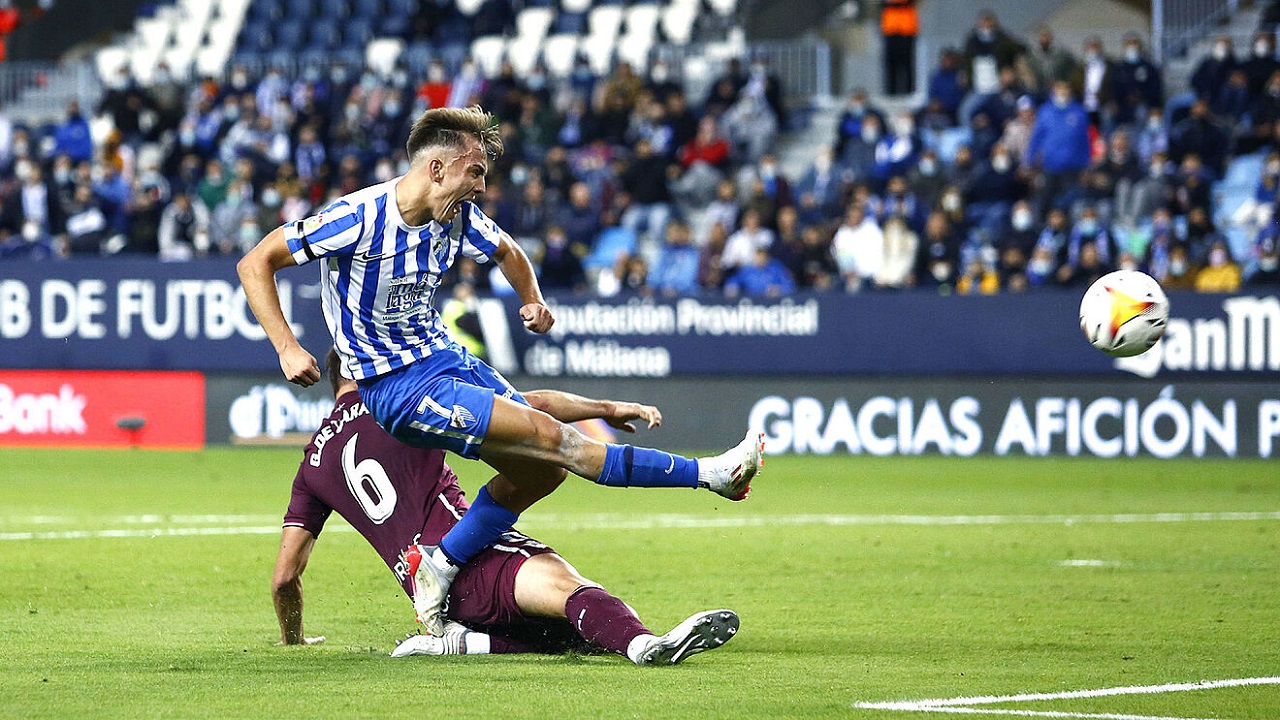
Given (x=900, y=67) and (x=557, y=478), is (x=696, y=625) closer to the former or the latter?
(x=557, y=478)

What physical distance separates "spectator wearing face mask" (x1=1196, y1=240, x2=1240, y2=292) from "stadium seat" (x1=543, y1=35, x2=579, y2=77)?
11989 millimetres

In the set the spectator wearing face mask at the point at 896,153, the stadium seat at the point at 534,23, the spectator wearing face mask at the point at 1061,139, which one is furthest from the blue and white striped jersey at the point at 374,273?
the stadium seat at the point at 534,23

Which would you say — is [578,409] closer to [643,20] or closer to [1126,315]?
[1126,315]

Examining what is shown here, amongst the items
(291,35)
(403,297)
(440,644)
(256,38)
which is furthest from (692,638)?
(256,38)

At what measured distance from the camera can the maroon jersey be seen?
24.5 ft

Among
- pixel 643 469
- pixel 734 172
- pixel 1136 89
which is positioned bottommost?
pixel 643 469

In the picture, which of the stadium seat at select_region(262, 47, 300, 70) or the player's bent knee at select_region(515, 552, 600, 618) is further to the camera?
the stadium seat at select_region(262, 47, 300, 70)

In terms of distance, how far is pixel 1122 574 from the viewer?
→ 1020cm

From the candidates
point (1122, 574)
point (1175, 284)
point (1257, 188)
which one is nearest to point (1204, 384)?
point (1175, 284)

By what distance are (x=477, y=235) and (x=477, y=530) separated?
1164mm

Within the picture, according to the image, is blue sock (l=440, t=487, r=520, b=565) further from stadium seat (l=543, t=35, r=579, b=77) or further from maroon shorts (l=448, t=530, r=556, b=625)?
stadium seat (l=543, t=35, r=579, b=77)

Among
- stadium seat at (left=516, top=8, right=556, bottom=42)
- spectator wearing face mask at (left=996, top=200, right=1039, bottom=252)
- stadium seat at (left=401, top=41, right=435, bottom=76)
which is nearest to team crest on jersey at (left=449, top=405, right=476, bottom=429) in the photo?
spectator wearing face mask at (left=996, top=200, right=1039, bottom=252)

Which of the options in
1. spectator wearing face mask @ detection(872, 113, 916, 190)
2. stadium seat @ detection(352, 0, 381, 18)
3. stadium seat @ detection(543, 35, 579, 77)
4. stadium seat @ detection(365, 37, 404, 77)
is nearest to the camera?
spectator wearing face mask @ detection(872, 113, 916, 190)

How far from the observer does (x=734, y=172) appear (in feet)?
79.3
